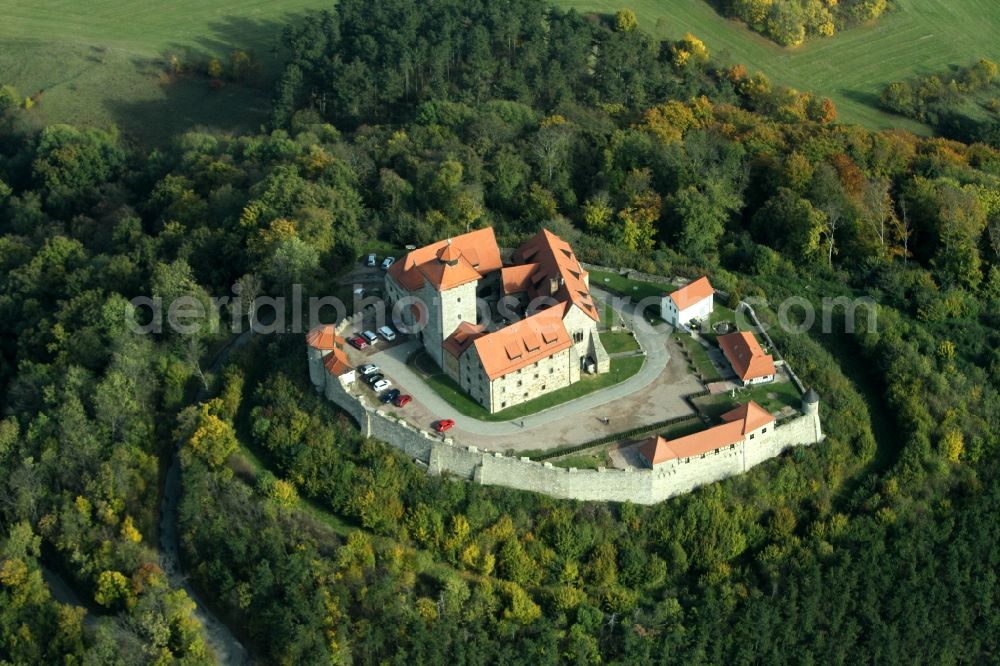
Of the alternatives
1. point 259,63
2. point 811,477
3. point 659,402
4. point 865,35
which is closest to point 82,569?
point 659,402

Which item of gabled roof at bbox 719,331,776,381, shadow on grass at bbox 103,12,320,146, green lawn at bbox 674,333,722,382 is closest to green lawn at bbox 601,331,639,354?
green lawn at bbox 674,333,722,382

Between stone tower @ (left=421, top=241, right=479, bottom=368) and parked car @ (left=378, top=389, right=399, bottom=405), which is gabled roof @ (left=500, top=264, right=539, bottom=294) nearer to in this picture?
stone tower @ (left=421, top=241, right=479, bottom=368)

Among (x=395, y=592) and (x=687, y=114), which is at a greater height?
(x=687, y=114)

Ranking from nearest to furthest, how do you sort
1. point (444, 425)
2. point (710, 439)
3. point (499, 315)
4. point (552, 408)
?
point (710, 439) → point (444, 425) → point (552, 408) → point (499, 315)

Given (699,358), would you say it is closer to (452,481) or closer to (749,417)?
(749,417)

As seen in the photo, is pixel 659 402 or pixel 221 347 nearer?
pixel 659 402

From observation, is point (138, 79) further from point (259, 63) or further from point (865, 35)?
point (865, 35)

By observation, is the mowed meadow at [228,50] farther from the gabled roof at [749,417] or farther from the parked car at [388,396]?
the parked car at [388,396]

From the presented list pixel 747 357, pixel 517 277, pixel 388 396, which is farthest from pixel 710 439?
pixel 388 396
